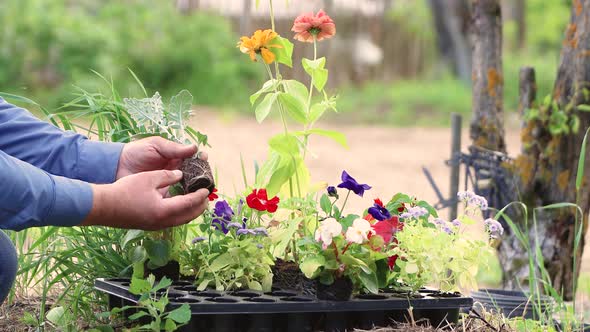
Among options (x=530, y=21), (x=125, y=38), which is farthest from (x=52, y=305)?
(x=530, y=21)

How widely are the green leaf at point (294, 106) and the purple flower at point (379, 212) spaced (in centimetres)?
33

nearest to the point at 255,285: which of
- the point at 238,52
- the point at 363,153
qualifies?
the point at 363,153

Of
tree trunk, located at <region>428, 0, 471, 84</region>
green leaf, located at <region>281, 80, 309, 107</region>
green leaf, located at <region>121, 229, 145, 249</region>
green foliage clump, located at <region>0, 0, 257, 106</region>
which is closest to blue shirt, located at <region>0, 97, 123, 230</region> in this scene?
green leaf, located at <region>121, 229, 145, 249</region>

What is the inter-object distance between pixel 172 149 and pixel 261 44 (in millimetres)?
422

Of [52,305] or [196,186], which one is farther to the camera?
[52,305]

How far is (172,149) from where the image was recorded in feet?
6.88

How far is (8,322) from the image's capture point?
8.40ft

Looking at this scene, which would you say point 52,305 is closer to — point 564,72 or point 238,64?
point 564,72

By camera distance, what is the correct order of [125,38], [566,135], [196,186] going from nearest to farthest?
[196,186] → [566,135] → [125,38]

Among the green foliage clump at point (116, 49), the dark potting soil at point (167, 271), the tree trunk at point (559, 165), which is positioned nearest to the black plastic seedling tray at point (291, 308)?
the dark potting soil at point (167, 271)

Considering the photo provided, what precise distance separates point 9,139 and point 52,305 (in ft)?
1.81

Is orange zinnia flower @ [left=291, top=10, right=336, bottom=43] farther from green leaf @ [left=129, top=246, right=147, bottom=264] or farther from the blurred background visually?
the blurred background

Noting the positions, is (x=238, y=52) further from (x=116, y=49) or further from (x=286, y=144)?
(x=286, y=144)

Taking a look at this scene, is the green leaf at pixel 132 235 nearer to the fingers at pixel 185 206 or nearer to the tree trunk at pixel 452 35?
the fingers at pixel 185 206
